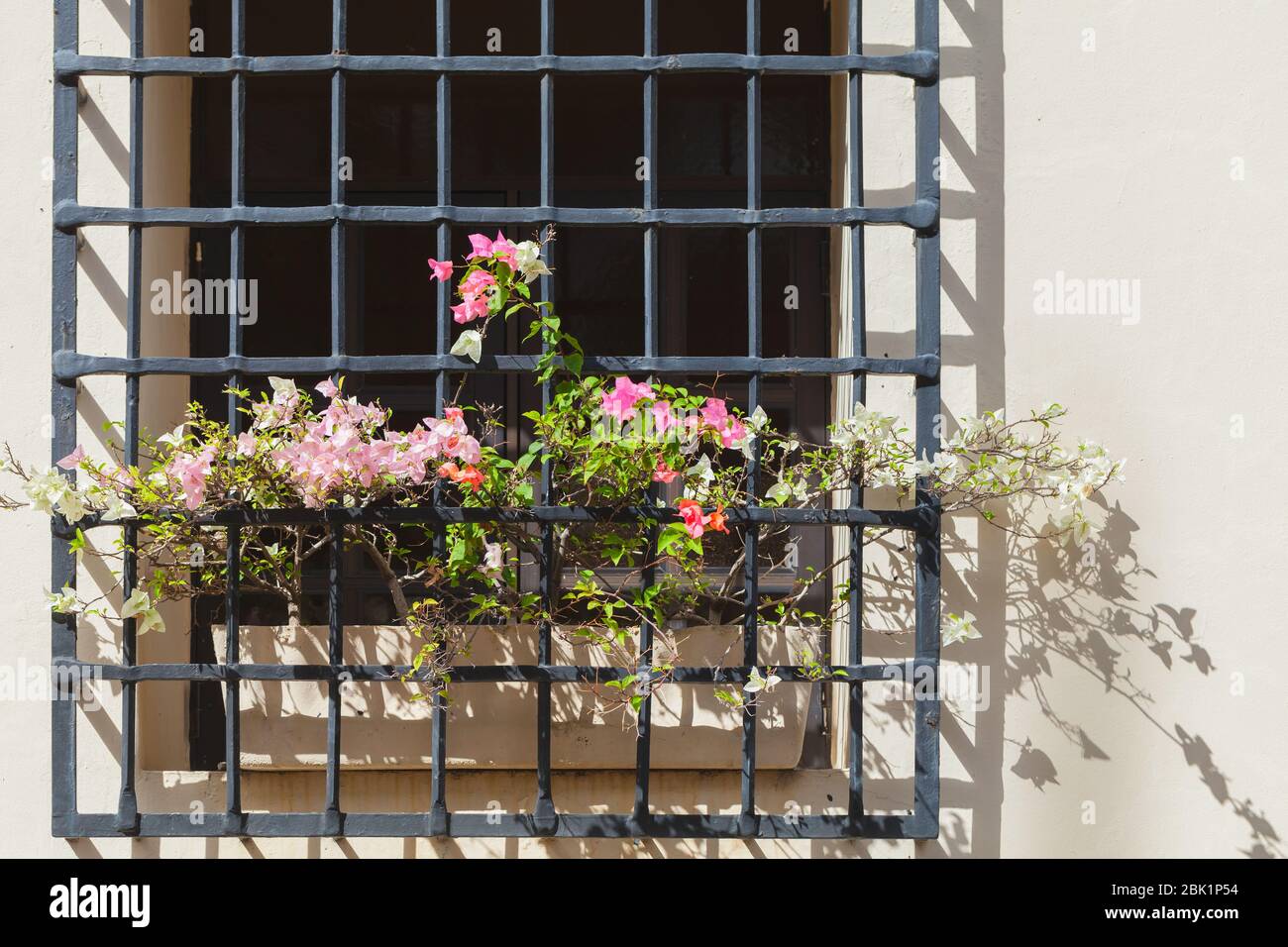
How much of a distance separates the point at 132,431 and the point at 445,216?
0.87 metres

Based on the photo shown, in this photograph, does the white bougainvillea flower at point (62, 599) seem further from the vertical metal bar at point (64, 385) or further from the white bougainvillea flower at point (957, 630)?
the white bougainvillea flower at point (957, 630)

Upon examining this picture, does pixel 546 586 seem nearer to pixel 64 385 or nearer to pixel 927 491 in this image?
pixel 927 491

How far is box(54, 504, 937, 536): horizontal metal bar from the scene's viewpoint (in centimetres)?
256

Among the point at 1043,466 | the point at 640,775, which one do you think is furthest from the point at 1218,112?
the point at 640,775

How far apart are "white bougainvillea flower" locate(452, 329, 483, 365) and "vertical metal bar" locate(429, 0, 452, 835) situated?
11 cm

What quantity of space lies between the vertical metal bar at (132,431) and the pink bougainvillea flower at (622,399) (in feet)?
3.56

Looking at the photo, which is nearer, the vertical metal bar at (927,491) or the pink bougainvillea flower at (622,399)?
the pink bougainvillea flower at (622,399)

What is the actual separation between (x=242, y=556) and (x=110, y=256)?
798mm

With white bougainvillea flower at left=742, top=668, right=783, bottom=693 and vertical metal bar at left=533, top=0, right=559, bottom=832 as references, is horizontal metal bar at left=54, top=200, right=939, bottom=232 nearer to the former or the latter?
vertical metal bar at left=533, top=0, right=559, bottom=832

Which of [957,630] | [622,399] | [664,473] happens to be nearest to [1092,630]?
[957,630]

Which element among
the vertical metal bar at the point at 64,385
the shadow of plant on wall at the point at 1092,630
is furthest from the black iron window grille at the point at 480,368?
the shadow of plant on wall at the point at 1092,630

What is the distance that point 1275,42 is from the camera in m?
2.80

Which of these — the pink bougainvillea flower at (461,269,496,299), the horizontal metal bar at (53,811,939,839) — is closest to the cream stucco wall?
the horizontal metal bar at (53,811,939,839)

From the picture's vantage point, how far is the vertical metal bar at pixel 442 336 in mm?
2592
